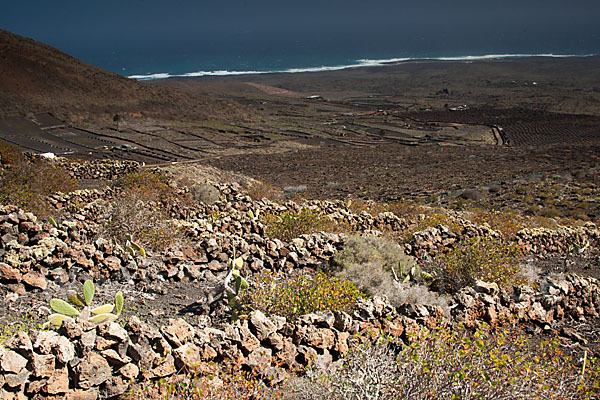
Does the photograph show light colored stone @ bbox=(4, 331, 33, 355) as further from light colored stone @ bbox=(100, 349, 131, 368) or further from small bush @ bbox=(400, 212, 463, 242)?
small bush @ bbox=(400, 212, 463, 242)

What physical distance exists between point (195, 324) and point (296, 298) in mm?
1124

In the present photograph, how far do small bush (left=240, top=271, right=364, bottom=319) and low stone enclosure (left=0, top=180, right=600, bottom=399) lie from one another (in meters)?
0.24

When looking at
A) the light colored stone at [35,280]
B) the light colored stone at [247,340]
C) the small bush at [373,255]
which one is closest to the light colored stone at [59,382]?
the light colored stone at [247,340]

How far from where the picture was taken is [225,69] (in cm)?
19325

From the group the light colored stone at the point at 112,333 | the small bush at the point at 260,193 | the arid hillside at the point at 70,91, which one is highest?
the arid hillside at the point at 70,91

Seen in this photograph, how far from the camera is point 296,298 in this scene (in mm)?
4848

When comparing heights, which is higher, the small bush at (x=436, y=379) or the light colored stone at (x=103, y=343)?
the light colored stone at (x=103, y=343)

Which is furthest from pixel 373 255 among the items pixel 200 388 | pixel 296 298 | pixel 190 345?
pixel 200 388

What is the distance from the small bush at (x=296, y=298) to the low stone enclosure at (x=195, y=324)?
0.77ft

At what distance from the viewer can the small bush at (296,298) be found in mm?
4801

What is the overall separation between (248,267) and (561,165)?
33240mm

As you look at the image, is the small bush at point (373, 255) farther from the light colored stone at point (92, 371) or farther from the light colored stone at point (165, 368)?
the light colored stone at point (92, 371)

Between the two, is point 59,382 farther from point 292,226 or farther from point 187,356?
point 292,226

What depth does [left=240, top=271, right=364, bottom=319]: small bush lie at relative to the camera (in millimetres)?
4801
